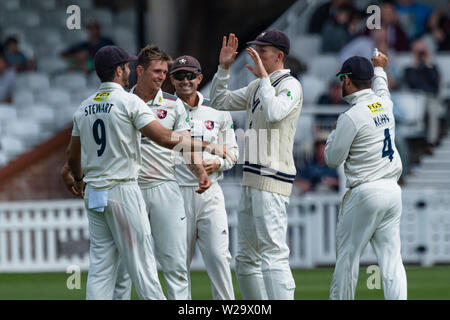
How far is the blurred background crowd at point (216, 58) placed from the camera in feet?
52.5

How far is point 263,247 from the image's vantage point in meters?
7.76

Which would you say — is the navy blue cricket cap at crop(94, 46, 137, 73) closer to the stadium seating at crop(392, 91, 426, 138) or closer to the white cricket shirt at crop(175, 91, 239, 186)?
the white cricket shirt at crop(175, 91, 239, 186)

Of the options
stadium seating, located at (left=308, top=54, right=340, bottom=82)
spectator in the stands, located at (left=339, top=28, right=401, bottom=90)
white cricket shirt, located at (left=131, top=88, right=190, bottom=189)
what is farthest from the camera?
stadium seating, located at (left=308, top=54, right=340, bottom=82)

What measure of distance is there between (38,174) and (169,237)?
9558 mm

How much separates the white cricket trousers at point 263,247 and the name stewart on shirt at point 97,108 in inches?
56.2

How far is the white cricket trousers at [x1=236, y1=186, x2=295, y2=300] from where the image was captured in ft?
25.1

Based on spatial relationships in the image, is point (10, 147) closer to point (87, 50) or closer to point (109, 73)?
point (87, 50)

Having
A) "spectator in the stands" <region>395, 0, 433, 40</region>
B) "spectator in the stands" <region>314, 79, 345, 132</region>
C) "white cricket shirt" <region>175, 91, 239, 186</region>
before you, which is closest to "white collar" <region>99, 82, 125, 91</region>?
"white cricket shirt" <region>175, 91, 239, 186</region>

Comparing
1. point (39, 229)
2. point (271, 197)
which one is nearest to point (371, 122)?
point (271, 197)

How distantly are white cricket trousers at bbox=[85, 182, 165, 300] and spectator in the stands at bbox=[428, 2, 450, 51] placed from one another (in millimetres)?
12219

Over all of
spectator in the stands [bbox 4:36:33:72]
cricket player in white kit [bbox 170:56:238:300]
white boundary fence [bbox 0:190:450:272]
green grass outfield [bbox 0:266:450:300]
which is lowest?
green grass outfield [bbox 0:266:450:300]

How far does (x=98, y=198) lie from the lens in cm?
727
